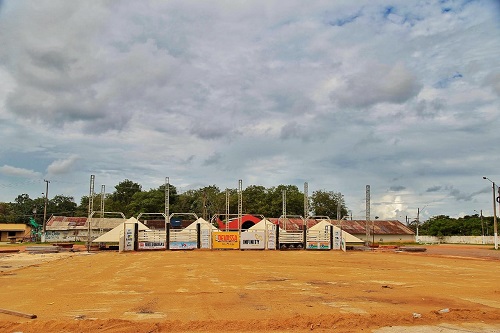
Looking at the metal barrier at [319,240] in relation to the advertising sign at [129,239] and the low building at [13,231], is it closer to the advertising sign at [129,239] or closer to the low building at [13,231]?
the advertising sign at [129,239]

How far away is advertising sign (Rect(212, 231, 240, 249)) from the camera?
41.6 meters

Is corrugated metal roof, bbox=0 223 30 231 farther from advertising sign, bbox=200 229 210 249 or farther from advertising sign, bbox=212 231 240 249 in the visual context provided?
advertising sign, bbox=212 231 240 249

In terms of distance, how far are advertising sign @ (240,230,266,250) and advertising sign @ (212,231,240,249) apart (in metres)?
0.54

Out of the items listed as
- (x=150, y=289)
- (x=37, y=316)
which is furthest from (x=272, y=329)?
(x=150, y=289)

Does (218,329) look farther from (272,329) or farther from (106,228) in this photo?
(106,228)

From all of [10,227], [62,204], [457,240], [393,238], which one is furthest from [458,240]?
[62,204]

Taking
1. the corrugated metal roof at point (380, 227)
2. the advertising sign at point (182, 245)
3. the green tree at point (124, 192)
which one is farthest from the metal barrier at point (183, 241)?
the green tree at point (124, 192)

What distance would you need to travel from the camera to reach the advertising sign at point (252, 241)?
41938mm

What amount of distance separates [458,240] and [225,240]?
49.0 metres

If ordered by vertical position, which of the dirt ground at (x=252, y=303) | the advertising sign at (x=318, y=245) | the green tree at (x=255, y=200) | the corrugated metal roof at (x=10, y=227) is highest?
the green tree at (x=255, y=200)

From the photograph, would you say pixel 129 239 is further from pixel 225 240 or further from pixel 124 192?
pixel 124 192

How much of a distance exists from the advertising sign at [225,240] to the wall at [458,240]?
145 feet

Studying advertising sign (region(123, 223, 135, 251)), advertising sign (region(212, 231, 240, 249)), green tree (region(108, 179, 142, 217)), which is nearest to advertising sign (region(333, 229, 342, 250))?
advertising sign (region(212, 231, 240, 249))

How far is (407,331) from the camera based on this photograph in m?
8.71
